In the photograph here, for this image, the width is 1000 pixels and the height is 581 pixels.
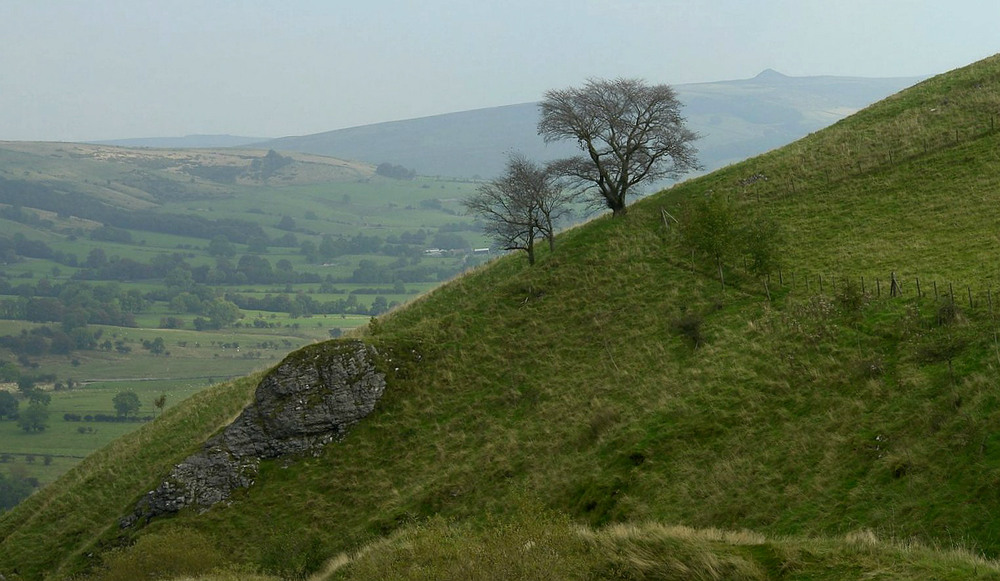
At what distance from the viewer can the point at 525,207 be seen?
174ft

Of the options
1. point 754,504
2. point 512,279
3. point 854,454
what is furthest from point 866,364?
point 512,279

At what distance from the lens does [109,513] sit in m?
40.8

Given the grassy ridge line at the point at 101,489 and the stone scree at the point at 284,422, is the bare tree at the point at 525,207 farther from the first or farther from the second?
the grassy ridge line at the point at 101,489

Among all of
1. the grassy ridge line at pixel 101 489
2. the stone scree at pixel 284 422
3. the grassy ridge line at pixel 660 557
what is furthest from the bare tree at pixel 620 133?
the grassy ridge line at pixel 660 557

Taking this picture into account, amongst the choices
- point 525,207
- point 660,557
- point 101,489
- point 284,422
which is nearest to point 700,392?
point 660,557

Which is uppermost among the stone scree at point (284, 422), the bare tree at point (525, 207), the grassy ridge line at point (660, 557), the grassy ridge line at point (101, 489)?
the bare tree at point (525, 207)

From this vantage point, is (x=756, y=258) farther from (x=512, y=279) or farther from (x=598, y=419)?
(x=512, y=279)

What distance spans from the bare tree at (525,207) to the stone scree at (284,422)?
14778 mm

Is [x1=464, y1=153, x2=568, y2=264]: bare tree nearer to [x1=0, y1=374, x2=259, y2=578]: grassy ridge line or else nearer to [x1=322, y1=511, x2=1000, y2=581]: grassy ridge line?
[x1=0, y1=374, x2=259, y2=578]: grassy ridge line

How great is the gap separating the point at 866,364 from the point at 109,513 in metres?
35.4

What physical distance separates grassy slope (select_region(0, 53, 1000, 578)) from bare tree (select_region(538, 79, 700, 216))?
2.29 m

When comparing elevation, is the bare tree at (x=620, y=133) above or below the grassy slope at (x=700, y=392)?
above

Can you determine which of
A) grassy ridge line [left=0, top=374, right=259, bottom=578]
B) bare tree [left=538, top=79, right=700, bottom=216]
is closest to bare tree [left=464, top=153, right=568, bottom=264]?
bare tree [left=538, top=79, right=700, bottom=216]

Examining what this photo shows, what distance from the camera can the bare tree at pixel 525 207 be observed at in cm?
5306
